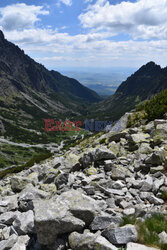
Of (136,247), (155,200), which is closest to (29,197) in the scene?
(155,200)

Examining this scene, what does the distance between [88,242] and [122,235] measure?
130cm

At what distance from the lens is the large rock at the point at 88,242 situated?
6266 mm

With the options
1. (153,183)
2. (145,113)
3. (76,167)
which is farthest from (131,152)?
(145,113)

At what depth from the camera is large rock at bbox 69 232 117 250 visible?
6.27 m

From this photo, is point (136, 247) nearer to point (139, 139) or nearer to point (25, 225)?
point (25, 225)

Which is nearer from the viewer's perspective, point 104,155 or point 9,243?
point 9,243

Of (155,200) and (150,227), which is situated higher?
(150,227)

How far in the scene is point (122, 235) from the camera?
6.54 metres

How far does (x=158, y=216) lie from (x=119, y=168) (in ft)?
21.7

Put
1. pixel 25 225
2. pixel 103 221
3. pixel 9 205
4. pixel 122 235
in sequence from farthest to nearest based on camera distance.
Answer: pixel 9 205
pixel 25 225
pixel 103 221
pixel 122 235

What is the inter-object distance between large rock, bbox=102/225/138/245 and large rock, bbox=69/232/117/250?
0.28 meters

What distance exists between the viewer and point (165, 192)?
9844 mm

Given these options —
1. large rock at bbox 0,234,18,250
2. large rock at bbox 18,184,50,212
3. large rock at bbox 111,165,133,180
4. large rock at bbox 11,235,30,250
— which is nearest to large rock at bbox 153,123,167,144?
large rock at bbox 111,165,133,180

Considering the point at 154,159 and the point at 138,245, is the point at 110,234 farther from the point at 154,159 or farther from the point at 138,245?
the point at 154,159
